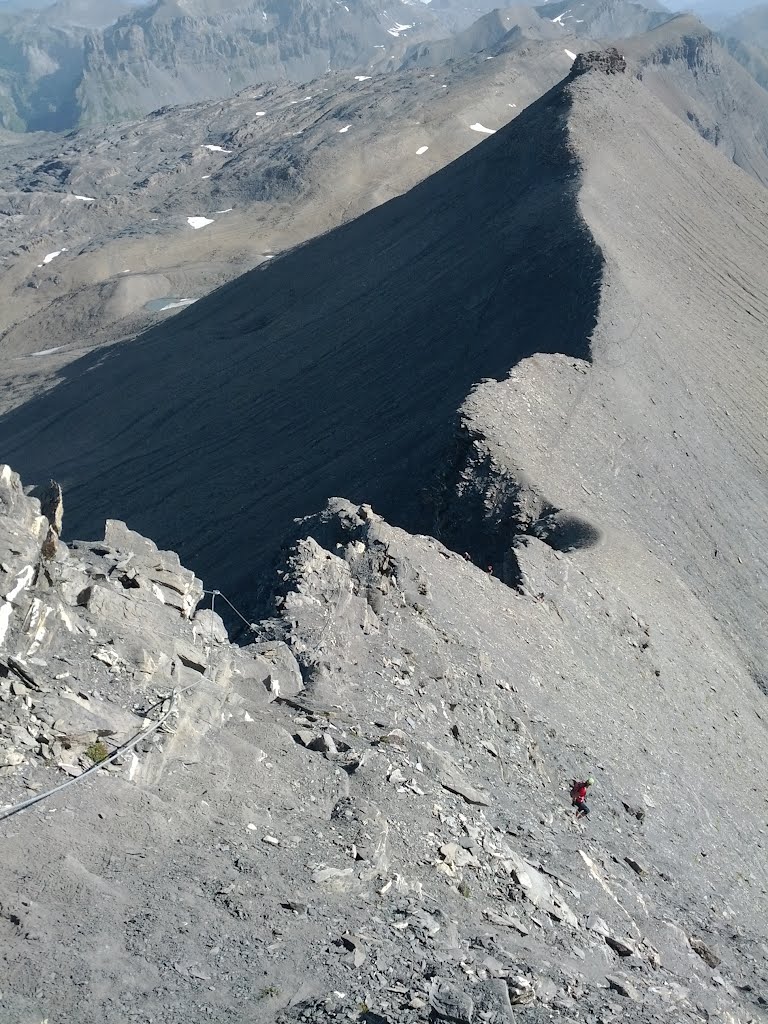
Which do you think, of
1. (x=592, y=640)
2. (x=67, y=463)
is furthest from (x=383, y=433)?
(x=67, y=463)

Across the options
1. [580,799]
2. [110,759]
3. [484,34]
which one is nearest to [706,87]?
[484,34]

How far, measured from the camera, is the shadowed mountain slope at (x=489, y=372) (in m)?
28.7

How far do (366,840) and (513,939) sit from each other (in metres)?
1.95

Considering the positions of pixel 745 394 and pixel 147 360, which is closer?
pixel 745 394

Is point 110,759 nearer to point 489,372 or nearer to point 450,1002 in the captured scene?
point 450,1002

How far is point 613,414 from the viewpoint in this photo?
30.8m

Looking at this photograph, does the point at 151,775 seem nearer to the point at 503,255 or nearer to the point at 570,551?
the point at 570,551

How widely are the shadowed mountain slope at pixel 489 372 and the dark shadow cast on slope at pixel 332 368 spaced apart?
12 centimetres

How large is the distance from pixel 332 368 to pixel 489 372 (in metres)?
7.49

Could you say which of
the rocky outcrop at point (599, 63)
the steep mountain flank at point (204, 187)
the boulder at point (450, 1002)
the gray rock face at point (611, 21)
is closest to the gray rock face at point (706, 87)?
the steep mountain flank at point (204, 187)

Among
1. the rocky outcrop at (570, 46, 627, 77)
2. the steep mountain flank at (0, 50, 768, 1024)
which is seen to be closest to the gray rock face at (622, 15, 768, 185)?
the rocky outcrop at (570, 46, 627, 77)

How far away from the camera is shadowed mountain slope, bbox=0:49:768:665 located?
28688mm

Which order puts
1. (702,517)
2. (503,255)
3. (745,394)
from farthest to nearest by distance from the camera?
(503,255)
(745,394)
(702,517)

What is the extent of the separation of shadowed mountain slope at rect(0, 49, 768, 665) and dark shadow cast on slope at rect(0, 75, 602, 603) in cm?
12
